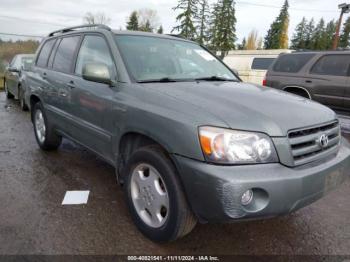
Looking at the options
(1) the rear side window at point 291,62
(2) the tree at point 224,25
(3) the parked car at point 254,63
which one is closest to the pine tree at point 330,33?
(2) the tree at point 224,25

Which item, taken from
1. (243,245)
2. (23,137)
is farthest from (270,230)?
(23,137)

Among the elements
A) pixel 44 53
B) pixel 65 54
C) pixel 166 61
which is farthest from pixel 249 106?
pixel 44 53

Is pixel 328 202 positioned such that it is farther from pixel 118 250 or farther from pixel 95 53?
pixel 95 53

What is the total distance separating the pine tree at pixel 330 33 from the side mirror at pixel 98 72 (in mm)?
63722

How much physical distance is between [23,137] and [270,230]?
465 centimetres

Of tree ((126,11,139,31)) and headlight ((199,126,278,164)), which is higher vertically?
tree ((126,11,139,31))

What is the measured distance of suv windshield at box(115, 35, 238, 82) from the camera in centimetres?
292

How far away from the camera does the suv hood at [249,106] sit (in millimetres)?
2098

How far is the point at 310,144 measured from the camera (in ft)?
7.50

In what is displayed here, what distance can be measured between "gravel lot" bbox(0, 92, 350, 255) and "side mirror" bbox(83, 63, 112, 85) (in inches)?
49.8

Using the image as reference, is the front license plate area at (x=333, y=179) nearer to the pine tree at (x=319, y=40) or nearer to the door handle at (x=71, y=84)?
the door handle at (x=71, y=84)

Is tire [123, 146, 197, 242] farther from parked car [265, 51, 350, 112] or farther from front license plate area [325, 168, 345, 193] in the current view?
parked car [265, 51, 350, 112]

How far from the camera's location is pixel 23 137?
559 centimetres

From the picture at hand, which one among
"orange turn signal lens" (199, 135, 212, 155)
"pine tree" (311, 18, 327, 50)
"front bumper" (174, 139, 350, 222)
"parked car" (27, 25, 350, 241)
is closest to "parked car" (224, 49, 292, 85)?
"parked car" (27, 25, 350, 241)
